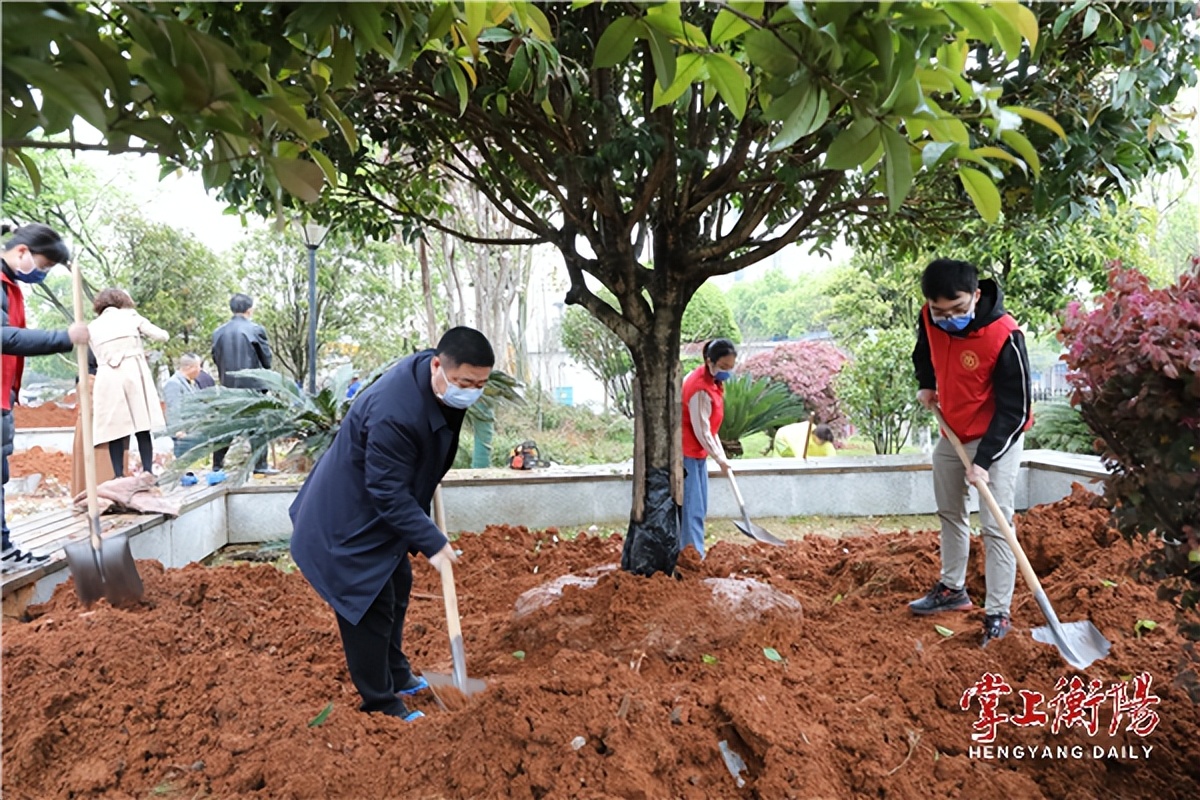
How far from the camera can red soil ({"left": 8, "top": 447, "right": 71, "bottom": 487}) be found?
859 centimetres

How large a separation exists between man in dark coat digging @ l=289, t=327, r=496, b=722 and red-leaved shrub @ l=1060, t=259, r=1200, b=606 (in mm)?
1919

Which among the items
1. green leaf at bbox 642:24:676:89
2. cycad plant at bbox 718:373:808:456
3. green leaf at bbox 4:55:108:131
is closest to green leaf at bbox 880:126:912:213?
green leaf at bbox 642:24:676:89

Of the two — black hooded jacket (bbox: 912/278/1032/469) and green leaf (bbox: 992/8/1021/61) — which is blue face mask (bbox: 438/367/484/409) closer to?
green leaf (bbox: 992/8/1021/61)

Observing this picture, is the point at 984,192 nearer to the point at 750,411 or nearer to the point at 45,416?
the point at 750,411

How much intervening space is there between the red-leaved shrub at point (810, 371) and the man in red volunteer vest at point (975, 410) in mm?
8534

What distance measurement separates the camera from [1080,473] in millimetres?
5312

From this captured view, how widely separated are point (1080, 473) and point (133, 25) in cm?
613

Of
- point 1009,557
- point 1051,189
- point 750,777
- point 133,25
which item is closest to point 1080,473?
point 1009,557

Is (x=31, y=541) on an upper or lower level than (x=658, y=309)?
lower

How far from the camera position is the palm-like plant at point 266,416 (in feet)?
16.2

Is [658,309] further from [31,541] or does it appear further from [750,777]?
[31,541]

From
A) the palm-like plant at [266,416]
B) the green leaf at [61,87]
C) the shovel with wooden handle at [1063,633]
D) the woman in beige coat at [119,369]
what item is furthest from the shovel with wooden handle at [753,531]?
the green leaf at [61,87]

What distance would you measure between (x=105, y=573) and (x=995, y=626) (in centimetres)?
406

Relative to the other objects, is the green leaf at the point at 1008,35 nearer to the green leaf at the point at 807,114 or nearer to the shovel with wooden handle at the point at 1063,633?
the green leaf at the point at 807,114
